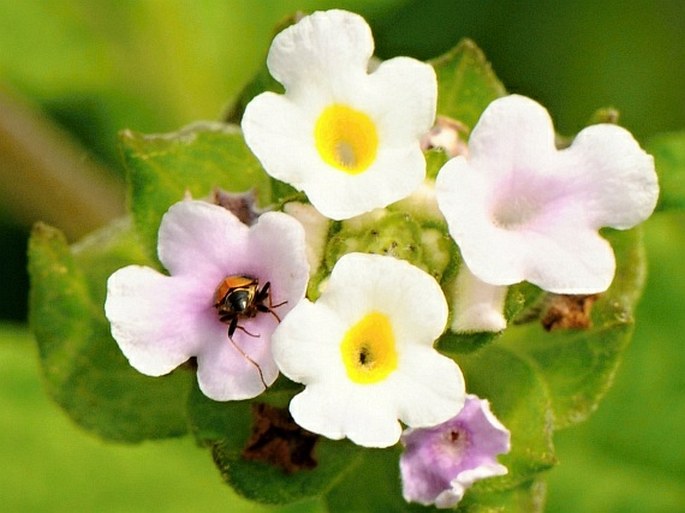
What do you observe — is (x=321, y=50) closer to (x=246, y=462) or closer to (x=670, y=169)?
A: (x=246, y=462)

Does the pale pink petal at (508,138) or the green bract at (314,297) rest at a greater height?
the pale pink petal at (508,138)

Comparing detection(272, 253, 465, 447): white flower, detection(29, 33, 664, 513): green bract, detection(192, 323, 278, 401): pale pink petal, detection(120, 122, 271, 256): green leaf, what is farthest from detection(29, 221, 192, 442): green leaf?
detection(272, 253, 465, 447): white flower

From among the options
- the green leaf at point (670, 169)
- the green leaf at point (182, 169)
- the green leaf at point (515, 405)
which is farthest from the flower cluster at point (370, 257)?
the green leaf at point (670, 169)

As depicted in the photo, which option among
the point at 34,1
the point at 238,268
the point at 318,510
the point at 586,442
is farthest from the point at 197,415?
the point at 34,1

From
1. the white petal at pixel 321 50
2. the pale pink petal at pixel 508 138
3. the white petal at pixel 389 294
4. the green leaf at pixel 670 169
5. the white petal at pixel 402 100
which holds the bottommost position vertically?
the green leaf at pixel 670 169

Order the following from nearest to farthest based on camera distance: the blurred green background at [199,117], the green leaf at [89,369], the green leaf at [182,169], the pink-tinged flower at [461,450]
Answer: the pink-tinged flower at [461,450], the green leaf at [182,169], the green leaf at [89,369], the blurred green background at [199,117]

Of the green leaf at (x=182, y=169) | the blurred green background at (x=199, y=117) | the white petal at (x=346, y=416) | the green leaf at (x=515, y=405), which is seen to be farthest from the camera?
the blurred green background at (x=199, y=117)

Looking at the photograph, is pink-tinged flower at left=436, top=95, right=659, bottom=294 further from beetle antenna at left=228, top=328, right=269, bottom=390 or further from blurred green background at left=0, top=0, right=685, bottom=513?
blurred green background at left=0, top=0, right=685, bottom=513

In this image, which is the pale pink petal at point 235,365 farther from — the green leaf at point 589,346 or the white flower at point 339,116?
the green leaf at point 589,346
